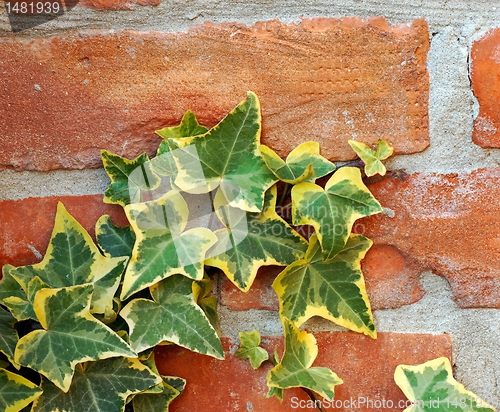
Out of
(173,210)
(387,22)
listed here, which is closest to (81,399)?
(173,210)

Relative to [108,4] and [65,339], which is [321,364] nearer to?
[65,339]

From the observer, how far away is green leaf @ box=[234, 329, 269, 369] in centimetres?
52

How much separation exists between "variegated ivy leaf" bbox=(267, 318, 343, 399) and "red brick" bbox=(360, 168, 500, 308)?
0.14 metres

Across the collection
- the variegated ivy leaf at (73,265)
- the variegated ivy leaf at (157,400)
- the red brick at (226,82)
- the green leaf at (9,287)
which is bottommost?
the variegated ivy leaf at (157,400)

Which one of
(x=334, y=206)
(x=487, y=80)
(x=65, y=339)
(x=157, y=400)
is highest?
(x=487, y=80)

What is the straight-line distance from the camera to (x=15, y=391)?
0.48 meters

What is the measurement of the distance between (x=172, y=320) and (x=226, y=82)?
256mm

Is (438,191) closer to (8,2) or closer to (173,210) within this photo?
(173,210)

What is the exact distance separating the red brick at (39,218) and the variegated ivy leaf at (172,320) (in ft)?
0.31

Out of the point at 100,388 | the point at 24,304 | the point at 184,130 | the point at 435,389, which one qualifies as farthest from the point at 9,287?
the point at 435,389

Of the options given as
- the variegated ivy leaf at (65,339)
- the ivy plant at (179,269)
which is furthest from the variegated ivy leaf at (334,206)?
the variegated ivy leaf at (65,339)

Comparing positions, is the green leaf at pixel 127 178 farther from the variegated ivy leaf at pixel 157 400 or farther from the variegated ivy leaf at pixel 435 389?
the variegated ivy leaf at pixel 435 389

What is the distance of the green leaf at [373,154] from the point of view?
49 cm

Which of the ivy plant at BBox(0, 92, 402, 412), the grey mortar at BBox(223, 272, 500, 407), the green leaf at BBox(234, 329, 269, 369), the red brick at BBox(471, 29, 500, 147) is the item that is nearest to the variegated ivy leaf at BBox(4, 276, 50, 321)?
the ivy plant at BBox(0, 92, 402, 412)
